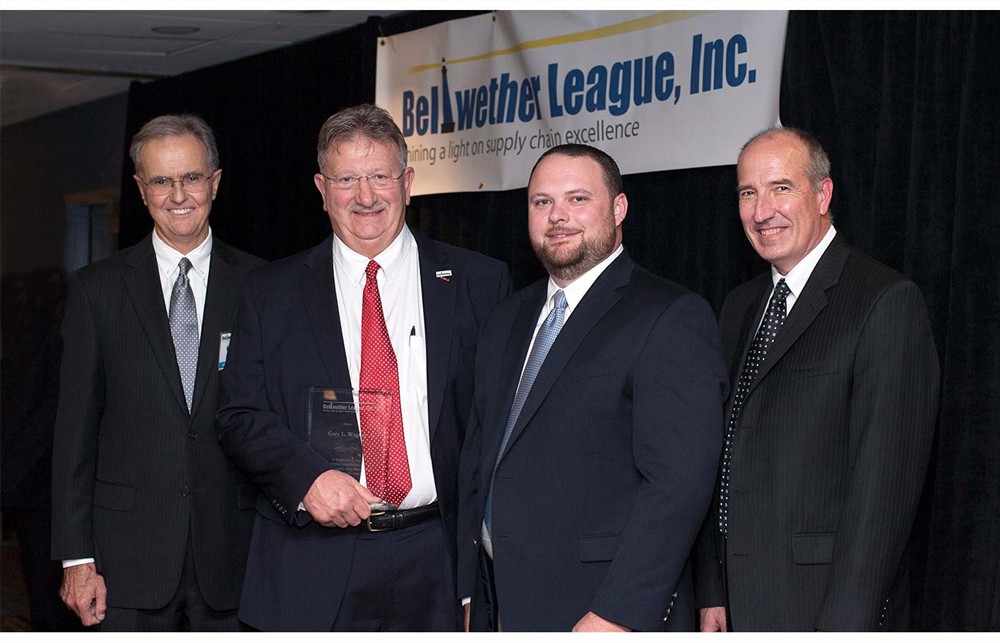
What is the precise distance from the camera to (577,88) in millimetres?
4648

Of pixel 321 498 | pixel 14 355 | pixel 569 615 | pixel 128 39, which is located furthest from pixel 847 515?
pixel 14 355

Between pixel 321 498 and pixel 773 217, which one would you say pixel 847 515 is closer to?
pixel 773 217

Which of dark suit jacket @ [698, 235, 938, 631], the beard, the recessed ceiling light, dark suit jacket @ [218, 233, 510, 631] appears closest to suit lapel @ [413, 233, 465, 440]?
dark suit jacket @ [218, 233, 510, 631]

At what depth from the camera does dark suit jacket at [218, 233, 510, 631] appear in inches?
110

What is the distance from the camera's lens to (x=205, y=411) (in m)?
3.09

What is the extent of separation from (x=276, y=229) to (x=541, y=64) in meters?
2.88

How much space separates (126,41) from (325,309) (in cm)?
478

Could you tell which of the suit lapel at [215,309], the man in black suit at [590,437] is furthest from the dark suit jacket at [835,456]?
the suit lapel at [215,309]

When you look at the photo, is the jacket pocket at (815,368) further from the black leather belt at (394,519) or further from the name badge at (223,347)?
the name badge at (223,347)

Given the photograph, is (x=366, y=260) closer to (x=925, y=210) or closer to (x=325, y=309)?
(x=325, y=309)

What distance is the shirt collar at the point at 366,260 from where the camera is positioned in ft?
9.81

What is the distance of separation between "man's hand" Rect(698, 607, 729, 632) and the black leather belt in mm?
731

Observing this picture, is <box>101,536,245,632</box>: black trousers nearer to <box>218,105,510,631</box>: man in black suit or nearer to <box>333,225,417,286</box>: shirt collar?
<box>218,105,510,631</box>: man in black suit

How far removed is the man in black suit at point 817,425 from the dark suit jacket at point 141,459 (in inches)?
52.2
